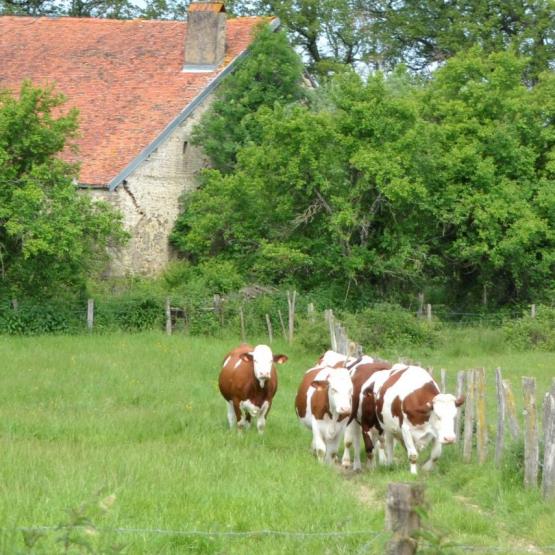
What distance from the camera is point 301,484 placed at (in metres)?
12.6

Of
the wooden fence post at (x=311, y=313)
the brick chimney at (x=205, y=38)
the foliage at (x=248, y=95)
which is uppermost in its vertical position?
the brick chimney at (x=205, y=38)

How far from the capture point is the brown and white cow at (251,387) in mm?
17625

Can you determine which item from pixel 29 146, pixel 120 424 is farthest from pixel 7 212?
pixel 120 424

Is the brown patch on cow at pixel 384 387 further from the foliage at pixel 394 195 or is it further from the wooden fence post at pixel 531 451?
the foliage at pixel 394 195

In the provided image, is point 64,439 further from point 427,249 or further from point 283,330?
point 427,249

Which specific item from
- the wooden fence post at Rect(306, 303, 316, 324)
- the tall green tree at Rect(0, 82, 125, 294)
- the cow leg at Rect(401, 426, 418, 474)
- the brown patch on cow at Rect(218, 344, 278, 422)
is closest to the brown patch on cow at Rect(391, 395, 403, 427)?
the cow leg at Rect(401, 426, 418, 474)

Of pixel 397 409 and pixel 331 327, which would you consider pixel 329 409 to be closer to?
pixel 397 409

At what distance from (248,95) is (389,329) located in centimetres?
1162

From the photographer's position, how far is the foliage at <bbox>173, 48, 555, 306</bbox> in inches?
1342

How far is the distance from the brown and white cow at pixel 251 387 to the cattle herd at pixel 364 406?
15 mm

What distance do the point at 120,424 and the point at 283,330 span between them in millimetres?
15164

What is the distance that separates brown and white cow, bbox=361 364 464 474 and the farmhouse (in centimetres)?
2288

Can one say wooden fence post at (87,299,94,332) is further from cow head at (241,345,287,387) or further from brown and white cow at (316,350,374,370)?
brown and white cow at (316,350,374,370)

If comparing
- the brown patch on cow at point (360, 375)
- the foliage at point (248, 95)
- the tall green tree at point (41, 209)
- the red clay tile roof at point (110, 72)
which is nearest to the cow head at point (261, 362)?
the brown patch on cow at point (360, 375)
